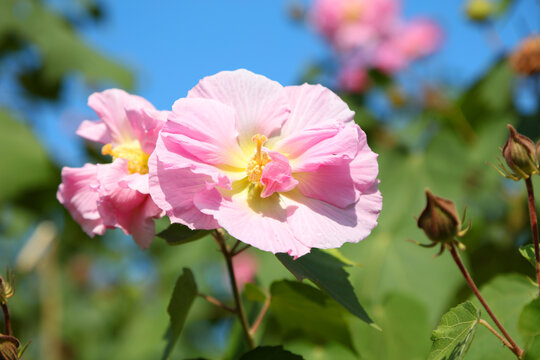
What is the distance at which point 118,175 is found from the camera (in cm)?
57

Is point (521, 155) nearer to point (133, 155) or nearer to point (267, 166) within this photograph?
point (267, 166)

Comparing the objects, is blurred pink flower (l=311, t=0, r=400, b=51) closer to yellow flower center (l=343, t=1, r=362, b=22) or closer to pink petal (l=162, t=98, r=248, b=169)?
yellow flower center (l=343, t=1, r=362, b=22)

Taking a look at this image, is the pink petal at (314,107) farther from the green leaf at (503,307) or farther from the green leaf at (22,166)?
the green leaf at (22,166)

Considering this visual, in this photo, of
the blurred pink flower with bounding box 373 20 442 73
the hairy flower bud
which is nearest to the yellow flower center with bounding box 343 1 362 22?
the blurred pink flower with bounding box 373 20 442 73

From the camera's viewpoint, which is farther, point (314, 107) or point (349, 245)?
point (349, 245)

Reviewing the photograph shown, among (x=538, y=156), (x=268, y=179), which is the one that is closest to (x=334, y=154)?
(x=268, y=179)

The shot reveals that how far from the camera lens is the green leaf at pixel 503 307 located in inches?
23.4

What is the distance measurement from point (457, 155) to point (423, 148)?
12 cm

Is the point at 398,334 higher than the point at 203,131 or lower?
lower

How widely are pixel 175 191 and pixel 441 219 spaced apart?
26 cm

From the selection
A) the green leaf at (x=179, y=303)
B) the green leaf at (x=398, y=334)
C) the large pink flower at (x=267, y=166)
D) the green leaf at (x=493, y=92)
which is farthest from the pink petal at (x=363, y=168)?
the green leaf at (x=493, y=92)

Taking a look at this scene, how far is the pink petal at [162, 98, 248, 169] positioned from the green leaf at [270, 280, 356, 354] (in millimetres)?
219

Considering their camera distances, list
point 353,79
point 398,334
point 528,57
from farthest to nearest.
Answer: point 353,79, point 528,57, point 398,334

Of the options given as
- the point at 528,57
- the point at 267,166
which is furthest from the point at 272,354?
the point at 528,57
